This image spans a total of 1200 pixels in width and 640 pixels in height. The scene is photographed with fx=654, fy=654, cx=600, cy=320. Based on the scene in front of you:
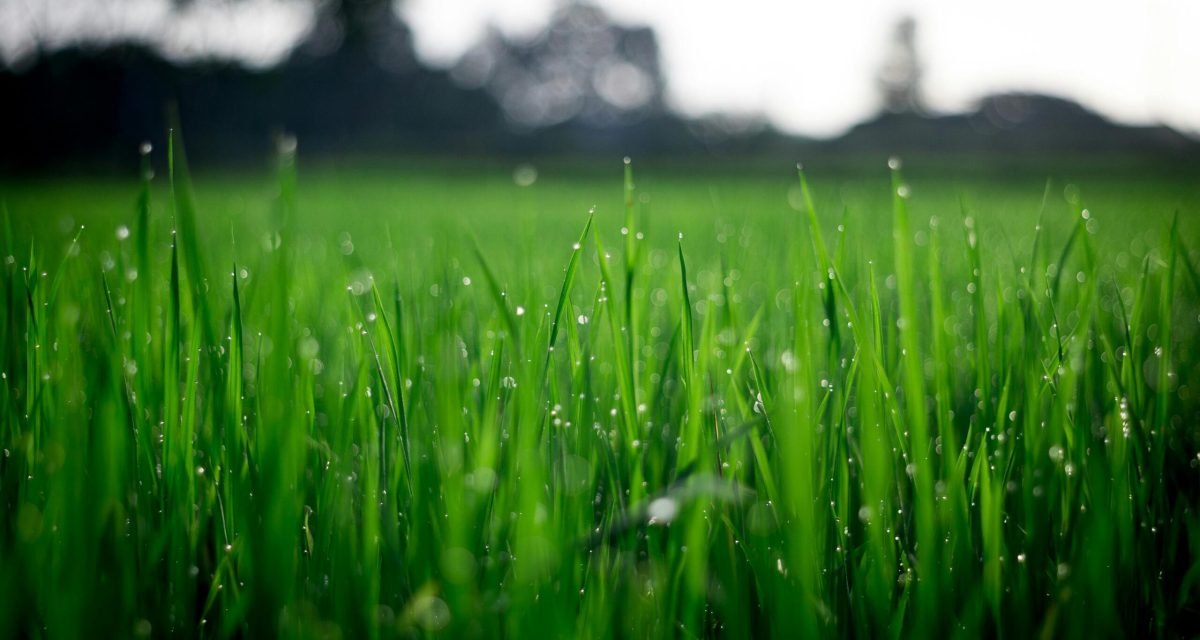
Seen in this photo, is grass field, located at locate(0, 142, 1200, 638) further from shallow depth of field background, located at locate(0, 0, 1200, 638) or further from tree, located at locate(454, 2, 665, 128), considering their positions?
tree, located at locate(454, 2, 665, 128)

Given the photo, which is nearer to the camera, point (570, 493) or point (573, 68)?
point (570, 493)

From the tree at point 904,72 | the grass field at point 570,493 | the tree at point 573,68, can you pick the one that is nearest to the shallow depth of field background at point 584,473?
the grass field at point 570,493

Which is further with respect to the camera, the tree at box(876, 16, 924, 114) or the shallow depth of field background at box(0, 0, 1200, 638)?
the tree at box(876, 16, 924, 114)

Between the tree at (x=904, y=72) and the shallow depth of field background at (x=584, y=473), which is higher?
the tree at (x=904, y=72)

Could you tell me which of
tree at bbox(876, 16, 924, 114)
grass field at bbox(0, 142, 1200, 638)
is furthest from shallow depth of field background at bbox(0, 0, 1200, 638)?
tree at bbox(876, 16, 924, 114)

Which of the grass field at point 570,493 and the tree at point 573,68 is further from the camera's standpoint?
the tree at point 573,68

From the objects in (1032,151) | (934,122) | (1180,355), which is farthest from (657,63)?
(1180,355)

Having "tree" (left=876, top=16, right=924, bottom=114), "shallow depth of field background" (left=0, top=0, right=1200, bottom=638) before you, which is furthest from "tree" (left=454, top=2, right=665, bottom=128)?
"shallow depth of field background" (left=0, top=0, right=1200, bottom=638)

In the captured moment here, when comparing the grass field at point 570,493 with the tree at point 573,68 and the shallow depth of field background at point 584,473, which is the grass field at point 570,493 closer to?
the shallow depth of field background at point 584,473

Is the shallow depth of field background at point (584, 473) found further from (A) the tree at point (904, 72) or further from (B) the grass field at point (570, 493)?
(A) the tree at point (904, 72)

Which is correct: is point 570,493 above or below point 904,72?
below

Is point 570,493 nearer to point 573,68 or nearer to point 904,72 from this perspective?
point 573,68

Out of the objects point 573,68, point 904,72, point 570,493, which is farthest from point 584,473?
point 904,72

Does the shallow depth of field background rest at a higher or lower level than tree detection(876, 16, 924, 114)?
lower
